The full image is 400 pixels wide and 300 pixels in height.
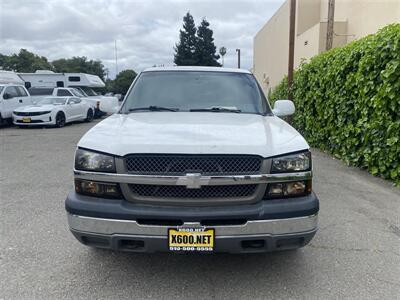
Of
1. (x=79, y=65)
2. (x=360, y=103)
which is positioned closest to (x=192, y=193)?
(x=360, y=103)

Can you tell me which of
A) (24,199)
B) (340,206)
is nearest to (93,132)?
(24,199)

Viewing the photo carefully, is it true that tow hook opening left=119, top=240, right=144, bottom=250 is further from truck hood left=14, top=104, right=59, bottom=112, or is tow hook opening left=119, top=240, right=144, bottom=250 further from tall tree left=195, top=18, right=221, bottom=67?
tall tree left=195, top=18, right=221, bottom=67

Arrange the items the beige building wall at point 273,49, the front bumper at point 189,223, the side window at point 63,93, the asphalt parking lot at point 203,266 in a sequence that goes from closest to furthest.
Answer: the front bumper at point 189,223, the asphalt parking lot at point 203,266, the side window at point 63,93, the beige building wall at point 273,49

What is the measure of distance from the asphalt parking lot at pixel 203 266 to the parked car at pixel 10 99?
11229 millimetres

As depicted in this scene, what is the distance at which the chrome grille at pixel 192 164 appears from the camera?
2.79m

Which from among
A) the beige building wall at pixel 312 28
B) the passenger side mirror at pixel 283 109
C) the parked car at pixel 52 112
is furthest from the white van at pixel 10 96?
the passenger side mirror at pixel 283 109

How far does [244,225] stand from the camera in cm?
275

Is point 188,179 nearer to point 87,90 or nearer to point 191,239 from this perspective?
point 191,239

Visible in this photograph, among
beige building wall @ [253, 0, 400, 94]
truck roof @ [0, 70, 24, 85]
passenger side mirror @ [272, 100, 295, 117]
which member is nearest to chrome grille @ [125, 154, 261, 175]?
passenger side mirror @ [272, 100, 295, 117]

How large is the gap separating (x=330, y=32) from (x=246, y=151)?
43.5ft

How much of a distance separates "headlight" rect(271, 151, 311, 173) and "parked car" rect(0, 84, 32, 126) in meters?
14.6

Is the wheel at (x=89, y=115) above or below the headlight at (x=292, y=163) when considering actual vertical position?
below

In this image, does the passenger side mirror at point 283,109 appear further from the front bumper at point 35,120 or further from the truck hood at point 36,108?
the truck hood at point 36,108

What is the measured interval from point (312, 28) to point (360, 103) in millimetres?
13790
